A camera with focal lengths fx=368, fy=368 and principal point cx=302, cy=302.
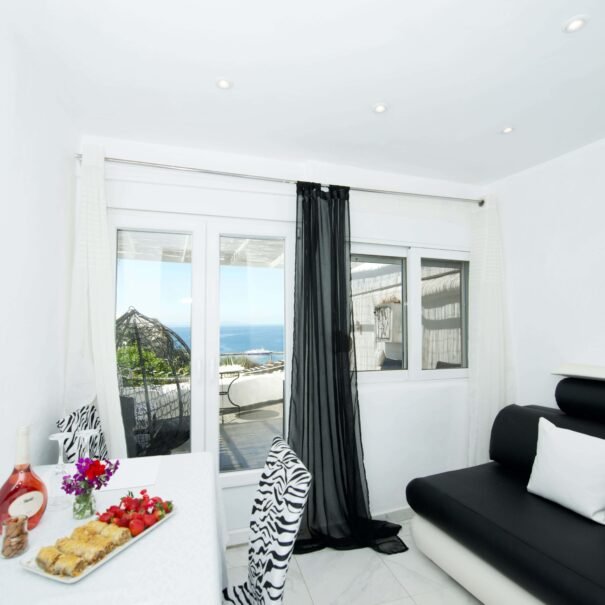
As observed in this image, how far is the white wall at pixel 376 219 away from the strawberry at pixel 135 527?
1482 millimetres

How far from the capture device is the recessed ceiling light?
1457mm

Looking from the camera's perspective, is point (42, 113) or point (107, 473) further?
point (42, 113)

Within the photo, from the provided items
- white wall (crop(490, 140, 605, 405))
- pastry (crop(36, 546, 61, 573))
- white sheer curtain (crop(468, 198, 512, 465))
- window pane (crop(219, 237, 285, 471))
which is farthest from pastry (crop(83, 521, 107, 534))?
white wall (crop(490, 140, 605, 405))

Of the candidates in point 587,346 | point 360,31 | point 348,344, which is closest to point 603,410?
point 587,346

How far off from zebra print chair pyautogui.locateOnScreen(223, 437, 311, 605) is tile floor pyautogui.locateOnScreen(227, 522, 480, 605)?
85 cm

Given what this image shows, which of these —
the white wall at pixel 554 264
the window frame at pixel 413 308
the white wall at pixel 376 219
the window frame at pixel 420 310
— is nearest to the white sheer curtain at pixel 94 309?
the white wall at pixel 376 219

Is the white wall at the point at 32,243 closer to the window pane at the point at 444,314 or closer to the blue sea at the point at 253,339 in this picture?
the blue sea at the point at 253,339

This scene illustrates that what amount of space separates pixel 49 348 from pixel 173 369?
759mm

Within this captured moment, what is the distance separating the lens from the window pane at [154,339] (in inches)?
95.4

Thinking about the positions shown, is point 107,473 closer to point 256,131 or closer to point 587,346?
point 256,131

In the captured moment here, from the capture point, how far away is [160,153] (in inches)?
96.7

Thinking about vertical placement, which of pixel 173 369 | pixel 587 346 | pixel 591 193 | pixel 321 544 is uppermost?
pixel 591 193

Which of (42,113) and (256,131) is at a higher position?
(256,131)

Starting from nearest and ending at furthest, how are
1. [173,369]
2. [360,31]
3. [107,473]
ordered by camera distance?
1. [107,473]
2. [360,31]
3. [173,369]
